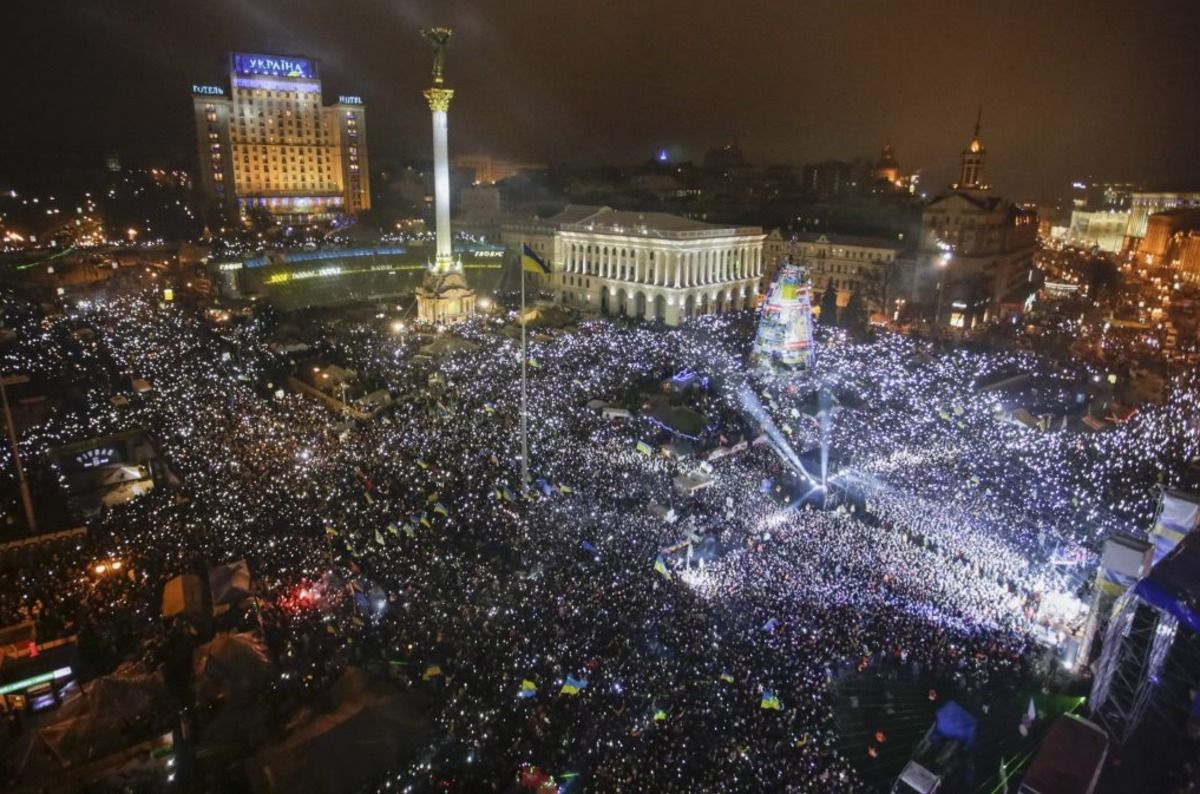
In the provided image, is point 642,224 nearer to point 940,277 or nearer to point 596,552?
point 940,277

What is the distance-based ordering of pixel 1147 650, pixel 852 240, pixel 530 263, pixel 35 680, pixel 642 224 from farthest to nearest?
pixel 852 240, pixel 642 224, pixel 530 263, pixel 35 680, pixel 1147 650

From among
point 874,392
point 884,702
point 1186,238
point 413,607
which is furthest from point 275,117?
point 1186,238

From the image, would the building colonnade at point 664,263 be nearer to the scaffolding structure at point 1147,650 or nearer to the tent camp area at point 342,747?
the scaffolding structure at point 1147,650

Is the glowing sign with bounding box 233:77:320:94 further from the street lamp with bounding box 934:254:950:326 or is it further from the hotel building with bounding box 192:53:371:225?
the street lamp with bounding box 934:254:950:326

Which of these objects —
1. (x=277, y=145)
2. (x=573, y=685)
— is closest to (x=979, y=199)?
(x=573, y=685)

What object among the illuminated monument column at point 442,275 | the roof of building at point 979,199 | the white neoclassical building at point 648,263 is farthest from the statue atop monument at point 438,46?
the roof of building at point 979,199

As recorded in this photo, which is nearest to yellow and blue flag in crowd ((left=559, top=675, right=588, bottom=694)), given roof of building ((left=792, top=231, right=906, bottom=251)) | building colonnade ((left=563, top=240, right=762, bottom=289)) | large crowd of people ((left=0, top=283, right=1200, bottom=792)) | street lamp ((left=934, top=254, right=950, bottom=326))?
large crowd of people ((left=0, top=283, right=1200, bottom=792))

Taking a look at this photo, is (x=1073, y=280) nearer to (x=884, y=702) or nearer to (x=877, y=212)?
(x=877, y=212)
